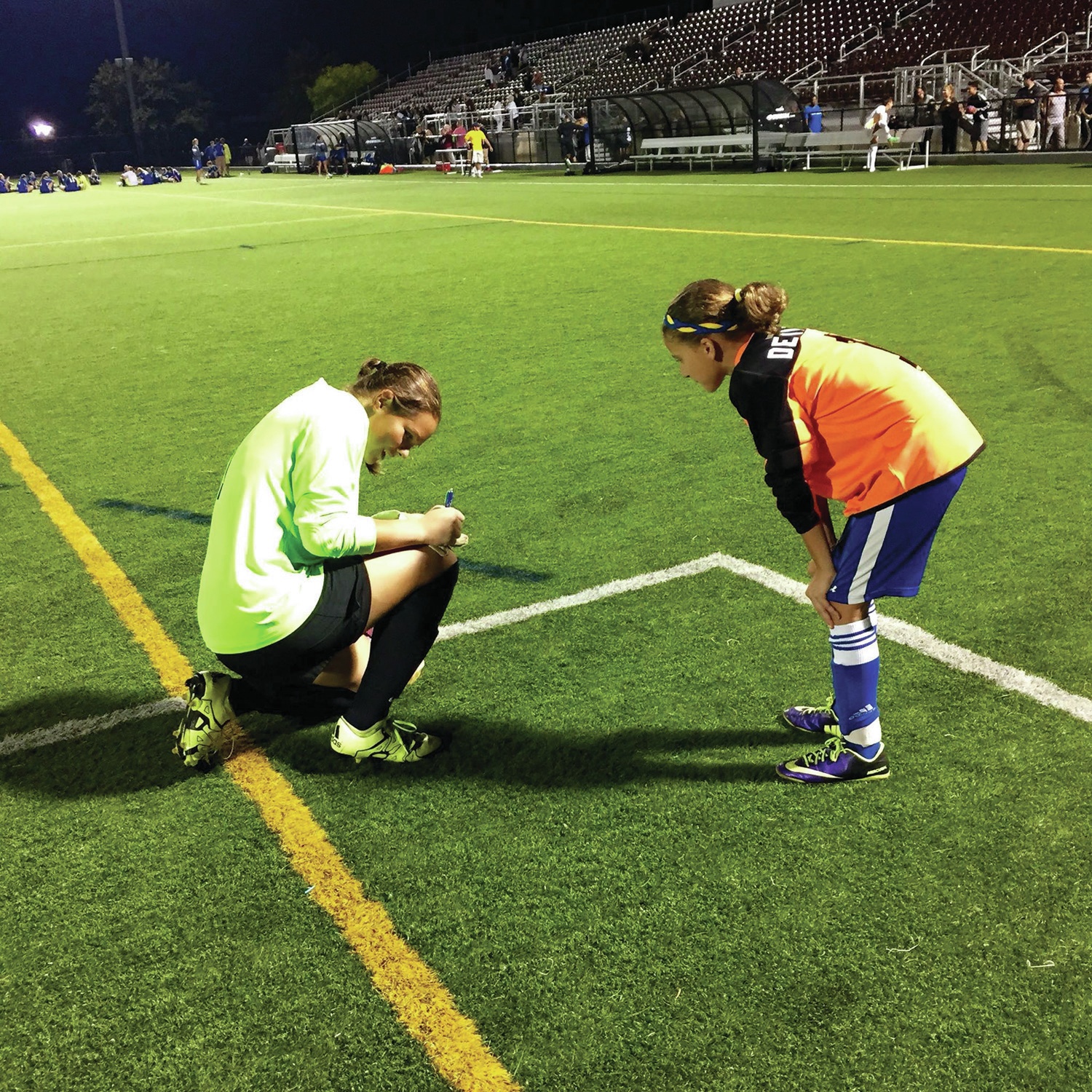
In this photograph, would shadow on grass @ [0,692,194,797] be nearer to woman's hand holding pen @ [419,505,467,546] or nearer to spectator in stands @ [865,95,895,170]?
woman's hand holding pen @ [419,505,467,546]

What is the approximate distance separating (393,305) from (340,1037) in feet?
33.1

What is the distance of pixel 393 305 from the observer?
458 inches

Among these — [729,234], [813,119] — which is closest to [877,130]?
[813,119]

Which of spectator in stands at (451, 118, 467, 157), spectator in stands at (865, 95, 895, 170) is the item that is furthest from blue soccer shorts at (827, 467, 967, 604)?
spectator in stands at (451, 118, 467, 157)

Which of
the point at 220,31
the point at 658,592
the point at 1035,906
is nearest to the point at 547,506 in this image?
the point at 658,592

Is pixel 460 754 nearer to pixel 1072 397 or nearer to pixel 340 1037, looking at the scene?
pixel 340 1037

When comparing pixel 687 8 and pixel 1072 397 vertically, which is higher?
pixel 687 8

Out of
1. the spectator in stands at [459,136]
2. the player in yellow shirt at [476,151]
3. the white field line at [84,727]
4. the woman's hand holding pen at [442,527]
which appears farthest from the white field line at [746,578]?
the spectator in stands at [459,136]

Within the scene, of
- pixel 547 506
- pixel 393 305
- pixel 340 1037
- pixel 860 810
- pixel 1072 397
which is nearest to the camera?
pixel 340 1037

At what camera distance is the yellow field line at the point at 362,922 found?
224cm

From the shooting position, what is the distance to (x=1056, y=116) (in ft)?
86.4

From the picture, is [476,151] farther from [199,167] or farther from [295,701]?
[295,701]

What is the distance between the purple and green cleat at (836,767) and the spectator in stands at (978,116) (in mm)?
28177

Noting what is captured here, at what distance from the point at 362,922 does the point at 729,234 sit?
14.2 m
